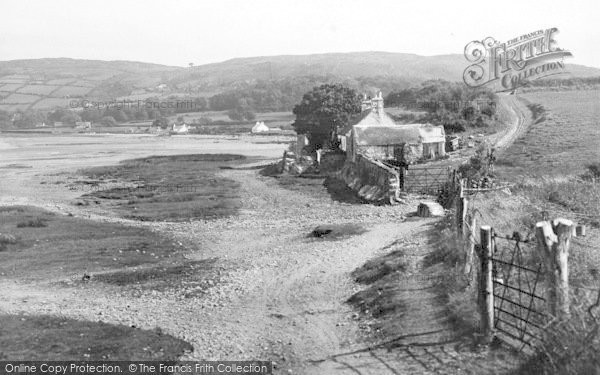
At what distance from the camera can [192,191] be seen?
1736 inches

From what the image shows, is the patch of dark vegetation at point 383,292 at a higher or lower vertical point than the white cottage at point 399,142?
lower

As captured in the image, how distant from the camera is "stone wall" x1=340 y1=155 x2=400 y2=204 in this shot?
32438 mm

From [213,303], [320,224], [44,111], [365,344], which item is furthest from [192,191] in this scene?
[44,111]

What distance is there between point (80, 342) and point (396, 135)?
34.2m

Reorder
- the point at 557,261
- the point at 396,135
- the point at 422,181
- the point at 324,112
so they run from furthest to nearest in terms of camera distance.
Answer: the point at 324,112 → the point at 396,135 → the point at 422,181 → the point at 557,261

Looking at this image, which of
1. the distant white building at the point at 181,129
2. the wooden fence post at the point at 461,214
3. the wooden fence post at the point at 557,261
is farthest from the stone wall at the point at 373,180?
the distant white building at the point at 181,129

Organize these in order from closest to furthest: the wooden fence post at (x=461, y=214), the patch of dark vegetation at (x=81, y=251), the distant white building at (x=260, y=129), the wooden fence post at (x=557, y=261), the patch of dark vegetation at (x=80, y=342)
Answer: the wooden fence post at (x=557, y=261) < the patch of dark vegetation at (x=80, y=342) < the wooden fence post at (x=461, y=214) < the patch of dark vegetation at (x=81, y=251) < the distant white building at (x=260, y=129)

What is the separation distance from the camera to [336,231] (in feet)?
83.5

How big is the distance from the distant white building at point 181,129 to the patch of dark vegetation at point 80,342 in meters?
128

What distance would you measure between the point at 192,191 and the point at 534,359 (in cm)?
3624

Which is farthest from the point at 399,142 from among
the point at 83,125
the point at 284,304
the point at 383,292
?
the point at 83,125

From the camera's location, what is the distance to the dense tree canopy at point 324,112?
6078cm

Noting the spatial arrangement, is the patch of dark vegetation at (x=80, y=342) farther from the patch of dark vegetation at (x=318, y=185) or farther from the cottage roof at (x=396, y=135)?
the cottage roof at (x=396, y=135)

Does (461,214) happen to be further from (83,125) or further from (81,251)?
(83,125)
